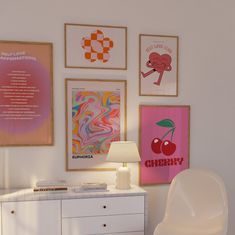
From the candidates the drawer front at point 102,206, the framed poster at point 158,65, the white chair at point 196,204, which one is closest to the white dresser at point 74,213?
the drawer front at point 102,206

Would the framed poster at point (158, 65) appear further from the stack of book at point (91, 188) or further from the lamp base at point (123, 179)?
the stack of book at point (91, 188)

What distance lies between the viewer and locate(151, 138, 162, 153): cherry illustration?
2.91 meters

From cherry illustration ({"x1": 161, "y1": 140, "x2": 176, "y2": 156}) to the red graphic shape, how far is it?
0.61 m

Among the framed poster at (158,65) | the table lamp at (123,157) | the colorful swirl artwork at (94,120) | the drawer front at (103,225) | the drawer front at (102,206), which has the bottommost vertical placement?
the drawer front at (103,225)

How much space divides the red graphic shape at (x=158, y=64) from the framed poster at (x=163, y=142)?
1.09ft

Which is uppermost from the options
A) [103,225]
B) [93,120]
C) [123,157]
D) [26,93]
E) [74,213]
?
[26,93]

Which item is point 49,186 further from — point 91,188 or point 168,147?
point 168,147

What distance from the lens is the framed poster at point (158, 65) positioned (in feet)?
9.48

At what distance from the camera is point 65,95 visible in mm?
2734

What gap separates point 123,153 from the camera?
251cm

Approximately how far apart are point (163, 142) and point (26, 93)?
1429 mm

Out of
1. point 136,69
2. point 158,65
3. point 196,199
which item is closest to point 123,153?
point 196,199

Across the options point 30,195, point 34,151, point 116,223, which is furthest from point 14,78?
point 116,223

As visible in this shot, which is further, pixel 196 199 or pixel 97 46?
pixel 97 46
